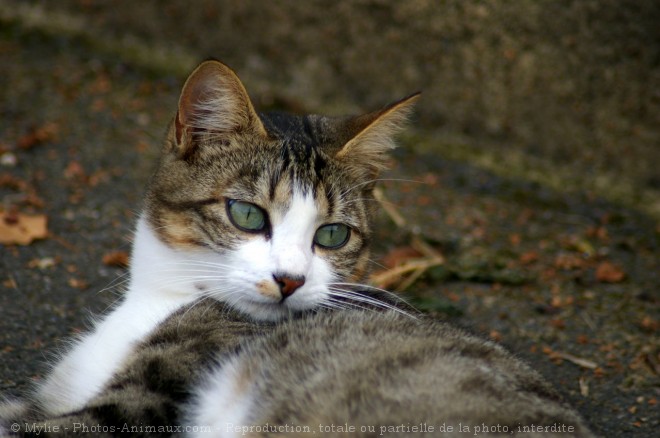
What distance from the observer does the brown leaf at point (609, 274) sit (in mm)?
4223

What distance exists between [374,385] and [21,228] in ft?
8.27

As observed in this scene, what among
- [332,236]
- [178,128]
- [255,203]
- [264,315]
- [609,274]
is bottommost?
[609,274]

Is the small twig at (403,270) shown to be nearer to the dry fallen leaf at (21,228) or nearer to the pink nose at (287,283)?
the pink nose at (287,283)

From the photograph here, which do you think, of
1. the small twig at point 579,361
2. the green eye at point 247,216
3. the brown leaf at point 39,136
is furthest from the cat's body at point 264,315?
the brown leaf at point 39,136

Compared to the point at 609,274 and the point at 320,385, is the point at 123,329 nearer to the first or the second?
the point at 320,385

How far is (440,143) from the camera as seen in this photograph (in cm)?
535

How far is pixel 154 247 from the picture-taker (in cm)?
293

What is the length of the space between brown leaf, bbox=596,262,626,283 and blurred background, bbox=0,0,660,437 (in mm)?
12

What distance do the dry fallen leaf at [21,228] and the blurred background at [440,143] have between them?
1.3 inches

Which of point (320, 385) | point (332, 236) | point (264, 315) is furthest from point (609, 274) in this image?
point (320, 385)

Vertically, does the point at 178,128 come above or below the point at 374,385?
above

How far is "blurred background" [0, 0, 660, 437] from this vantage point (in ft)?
12.5

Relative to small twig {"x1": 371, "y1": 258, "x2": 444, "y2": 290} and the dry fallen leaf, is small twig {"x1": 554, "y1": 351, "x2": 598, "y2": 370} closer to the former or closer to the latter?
small twig {"x1": 371, "y1": 258, "x2": 444, "y2": 290}

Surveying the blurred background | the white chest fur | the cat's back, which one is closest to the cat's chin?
the cat's back
